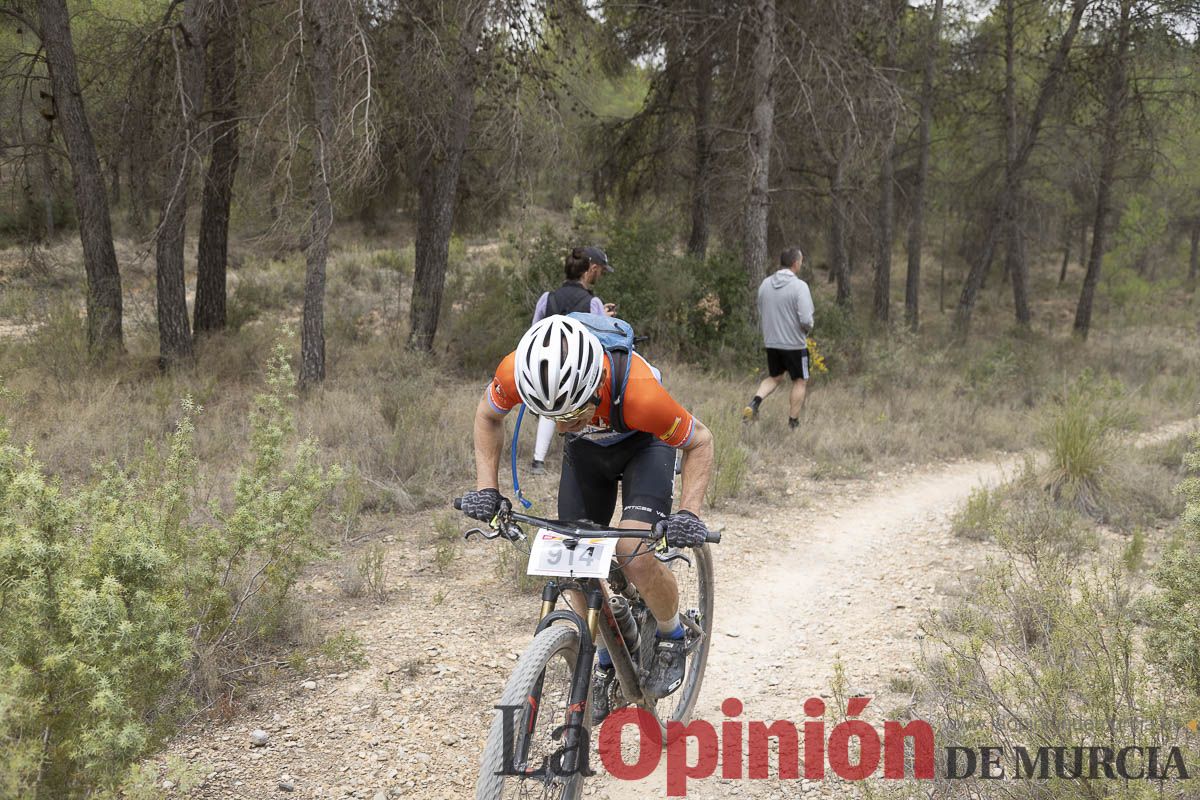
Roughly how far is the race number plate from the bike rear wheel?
208mm

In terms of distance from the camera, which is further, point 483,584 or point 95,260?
point 95,260

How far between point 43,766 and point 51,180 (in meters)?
10.5

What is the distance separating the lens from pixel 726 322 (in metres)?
12.6

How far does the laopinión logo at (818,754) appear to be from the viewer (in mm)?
2766

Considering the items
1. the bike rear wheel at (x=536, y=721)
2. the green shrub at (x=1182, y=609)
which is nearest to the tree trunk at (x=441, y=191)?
the bike rear wheel at (x=536, y=721)

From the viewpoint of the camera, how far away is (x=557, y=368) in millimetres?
2699

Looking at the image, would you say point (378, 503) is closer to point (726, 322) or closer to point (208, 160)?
point (208, 160)

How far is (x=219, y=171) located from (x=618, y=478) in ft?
31.0

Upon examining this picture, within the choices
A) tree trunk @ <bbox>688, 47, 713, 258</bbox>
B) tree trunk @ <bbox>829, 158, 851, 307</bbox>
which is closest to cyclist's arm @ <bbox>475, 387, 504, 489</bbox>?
tree trunk @ <bbox>829, 158, 851, 307</bbox>

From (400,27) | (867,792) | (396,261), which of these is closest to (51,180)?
(400,27)

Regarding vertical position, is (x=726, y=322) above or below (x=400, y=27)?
below

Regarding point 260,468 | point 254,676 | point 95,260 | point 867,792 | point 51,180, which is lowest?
point 254,676

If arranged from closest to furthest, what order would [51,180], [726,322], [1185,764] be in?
[1185,764] < [51,180] < [726,322]

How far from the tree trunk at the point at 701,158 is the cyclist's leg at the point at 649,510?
38.3 ft
